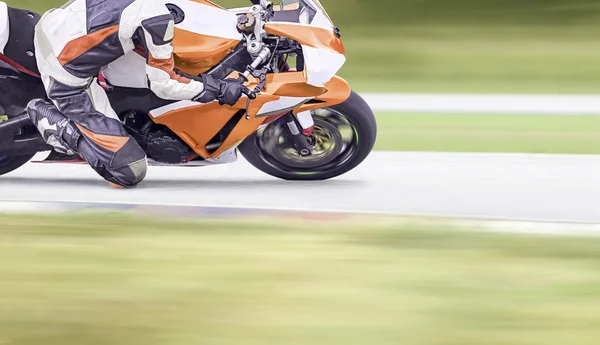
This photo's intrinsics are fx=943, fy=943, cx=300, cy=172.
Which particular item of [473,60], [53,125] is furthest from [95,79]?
[473,60]

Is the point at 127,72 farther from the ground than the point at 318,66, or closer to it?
closer to it

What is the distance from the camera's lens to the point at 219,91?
16.2 feet

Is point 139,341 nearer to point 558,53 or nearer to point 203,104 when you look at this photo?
point 203,104

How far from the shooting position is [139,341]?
3.29 meters

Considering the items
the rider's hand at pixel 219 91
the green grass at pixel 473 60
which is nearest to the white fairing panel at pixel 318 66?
the rider's hand at pixel 219 91

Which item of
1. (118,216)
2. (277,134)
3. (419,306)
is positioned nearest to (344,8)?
(277,134)

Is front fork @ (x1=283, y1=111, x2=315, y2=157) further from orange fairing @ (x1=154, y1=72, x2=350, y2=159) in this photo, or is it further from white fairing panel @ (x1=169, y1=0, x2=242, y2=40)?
white fairing panel @ (x1=169, y1=0, x2=242, y2=40)

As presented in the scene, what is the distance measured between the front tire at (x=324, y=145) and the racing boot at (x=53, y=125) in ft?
3.13

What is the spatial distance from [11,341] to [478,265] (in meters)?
1.91

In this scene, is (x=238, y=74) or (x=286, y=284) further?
(x=238, y=74)

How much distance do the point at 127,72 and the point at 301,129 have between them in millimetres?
1004

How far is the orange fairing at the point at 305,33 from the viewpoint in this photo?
4988mm

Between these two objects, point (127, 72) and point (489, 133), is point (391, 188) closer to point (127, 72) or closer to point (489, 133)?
point (127, 72)

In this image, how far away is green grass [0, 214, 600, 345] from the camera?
11.1 ft
